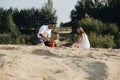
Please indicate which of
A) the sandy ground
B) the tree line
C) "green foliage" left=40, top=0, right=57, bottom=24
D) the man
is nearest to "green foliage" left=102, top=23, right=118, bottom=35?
the tree line

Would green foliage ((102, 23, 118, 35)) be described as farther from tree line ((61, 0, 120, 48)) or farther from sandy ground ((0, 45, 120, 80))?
sandy ground ((0, 45, 120, 80))

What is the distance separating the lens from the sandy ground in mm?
8977

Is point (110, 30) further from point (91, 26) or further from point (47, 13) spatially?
point (47, 13)

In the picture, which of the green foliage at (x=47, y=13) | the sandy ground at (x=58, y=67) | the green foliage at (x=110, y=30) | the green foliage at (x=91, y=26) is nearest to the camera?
the sandy ground at (x=58, y=67)

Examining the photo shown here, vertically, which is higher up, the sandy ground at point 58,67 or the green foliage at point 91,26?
the sandy ground at point 58,67

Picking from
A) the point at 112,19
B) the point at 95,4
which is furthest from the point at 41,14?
the point at 112,19

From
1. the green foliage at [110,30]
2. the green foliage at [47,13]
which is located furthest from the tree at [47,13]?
the green foliage at [110,30]

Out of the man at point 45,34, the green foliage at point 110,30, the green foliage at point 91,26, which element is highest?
the man at point 45,34

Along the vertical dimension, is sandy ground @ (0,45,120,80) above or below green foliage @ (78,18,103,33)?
above

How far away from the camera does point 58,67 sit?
936 centimetres

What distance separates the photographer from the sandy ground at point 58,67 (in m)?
8.98

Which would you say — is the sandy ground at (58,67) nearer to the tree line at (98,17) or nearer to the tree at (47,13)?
the tree line at (98,17)

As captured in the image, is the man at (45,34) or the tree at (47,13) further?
the tree at (47,13)

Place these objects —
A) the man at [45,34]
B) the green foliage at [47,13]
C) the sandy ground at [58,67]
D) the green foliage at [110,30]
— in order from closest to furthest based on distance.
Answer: the sandy ground at [58,67] < the man at [45,34] < the green foliage at [110,30] < the green foliage at [47,13]
